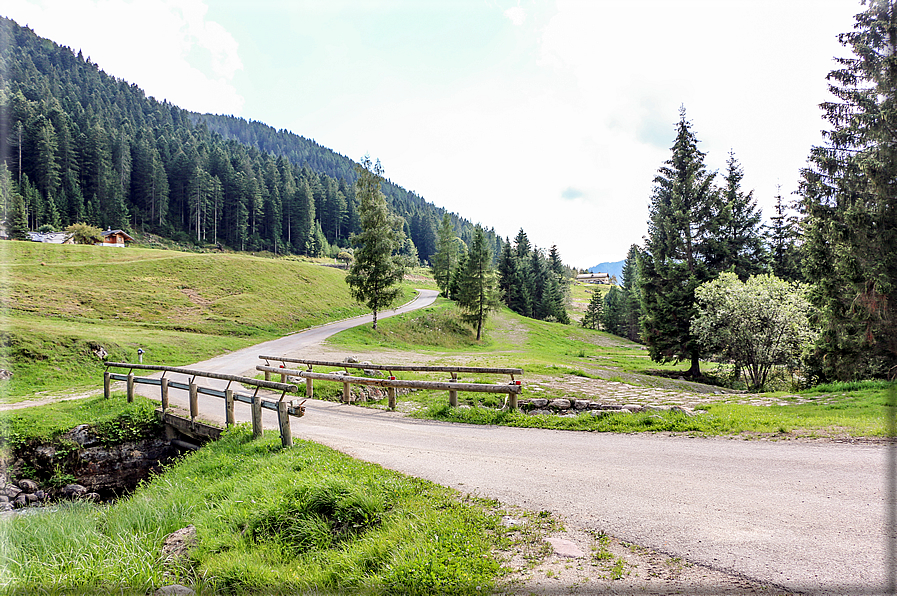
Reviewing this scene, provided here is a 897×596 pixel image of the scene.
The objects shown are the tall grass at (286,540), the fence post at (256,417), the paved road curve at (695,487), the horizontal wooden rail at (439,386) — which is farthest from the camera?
the horizontal wooden rail at (439,386)

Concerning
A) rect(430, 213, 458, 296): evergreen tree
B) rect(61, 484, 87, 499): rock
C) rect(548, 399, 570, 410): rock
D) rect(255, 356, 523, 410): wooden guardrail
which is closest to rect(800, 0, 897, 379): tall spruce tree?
rect(548, 399, 570, 410): rock

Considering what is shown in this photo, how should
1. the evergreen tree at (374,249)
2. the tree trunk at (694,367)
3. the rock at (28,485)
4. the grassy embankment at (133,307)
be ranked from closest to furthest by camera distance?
the rock at (28,485), the grassy embankment at (133,307), the tree trunk at (694,367), the evergreen tree at (374,249)

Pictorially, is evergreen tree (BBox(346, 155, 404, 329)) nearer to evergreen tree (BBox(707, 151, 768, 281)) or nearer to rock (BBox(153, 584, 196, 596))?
evergreen tree (BBox(707, 151, 768, 281))

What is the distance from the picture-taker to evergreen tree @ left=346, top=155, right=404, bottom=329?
122 ft

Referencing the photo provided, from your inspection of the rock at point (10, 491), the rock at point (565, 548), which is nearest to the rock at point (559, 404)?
the rock at point (565, 548)

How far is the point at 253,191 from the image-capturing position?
108m

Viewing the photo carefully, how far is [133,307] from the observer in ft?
121

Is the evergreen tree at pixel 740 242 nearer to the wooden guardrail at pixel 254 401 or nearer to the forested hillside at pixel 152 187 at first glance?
the wooden guardrail at pixel 254 401

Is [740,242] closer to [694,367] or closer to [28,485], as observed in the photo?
[694,367]

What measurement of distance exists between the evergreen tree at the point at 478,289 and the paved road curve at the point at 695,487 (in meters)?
38.0

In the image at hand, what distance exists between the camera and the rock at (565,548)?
14.9ft

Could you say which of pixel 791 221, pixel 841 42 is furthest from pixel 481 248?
pixel 841 42

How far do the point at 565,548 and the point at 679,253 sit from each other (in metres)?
30.3

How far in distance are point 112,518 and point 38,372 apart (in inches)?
761
